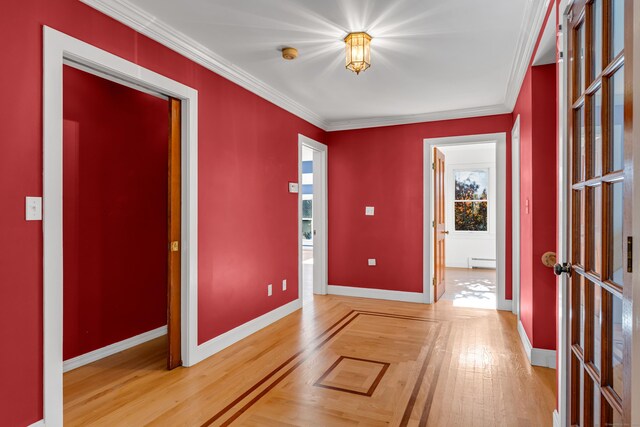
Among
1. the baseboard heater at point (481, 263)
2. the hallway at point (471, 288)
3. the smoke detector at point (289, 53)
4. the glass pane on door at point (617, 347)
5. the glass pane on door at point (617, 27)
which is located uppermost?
the smoke detector at point (289, 53)

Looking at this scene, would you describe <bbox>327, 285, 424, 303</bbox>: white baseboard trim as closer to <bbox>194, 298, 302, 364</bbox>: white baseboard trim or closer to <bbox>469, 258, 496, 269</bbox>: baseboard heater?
<bbox>194, 298, 302, 364</bbox>: white baseboard trim

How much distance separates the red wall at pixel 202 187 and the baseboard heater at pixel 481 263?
14.6 feet

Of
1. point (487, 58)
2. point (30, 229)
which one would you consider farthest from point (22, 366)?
point (487, 58)

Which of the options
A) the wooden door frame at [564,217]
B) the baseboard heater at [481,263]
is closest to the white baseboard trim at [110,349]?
the wooden door frame at [564,217]

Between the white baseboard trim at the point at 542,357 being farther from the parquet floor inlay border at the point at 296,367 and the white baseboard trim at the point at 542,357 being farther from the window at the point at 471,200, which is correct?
the window at the point at 471,200

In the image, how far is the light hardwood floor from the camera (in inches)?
86.2

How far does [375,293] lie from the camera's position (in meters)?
5.24

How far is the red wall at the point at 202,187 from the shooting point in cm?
181

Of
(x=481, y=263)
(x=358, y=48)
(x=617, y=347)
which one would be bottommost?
(x=481, y=263)

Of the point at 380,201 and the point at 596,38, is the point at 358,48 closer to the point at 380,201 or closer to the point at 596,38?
the point at 596,38

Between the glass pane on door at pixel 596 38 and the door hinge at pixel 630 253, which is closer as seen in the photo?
the door hinge at pixel 630 253

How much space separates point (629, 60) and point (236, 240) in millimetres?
3083

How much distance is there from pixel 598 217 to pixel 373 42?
2065 millimetres

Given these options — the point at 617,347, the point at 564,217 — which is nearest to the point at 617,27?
the point at 564,217
